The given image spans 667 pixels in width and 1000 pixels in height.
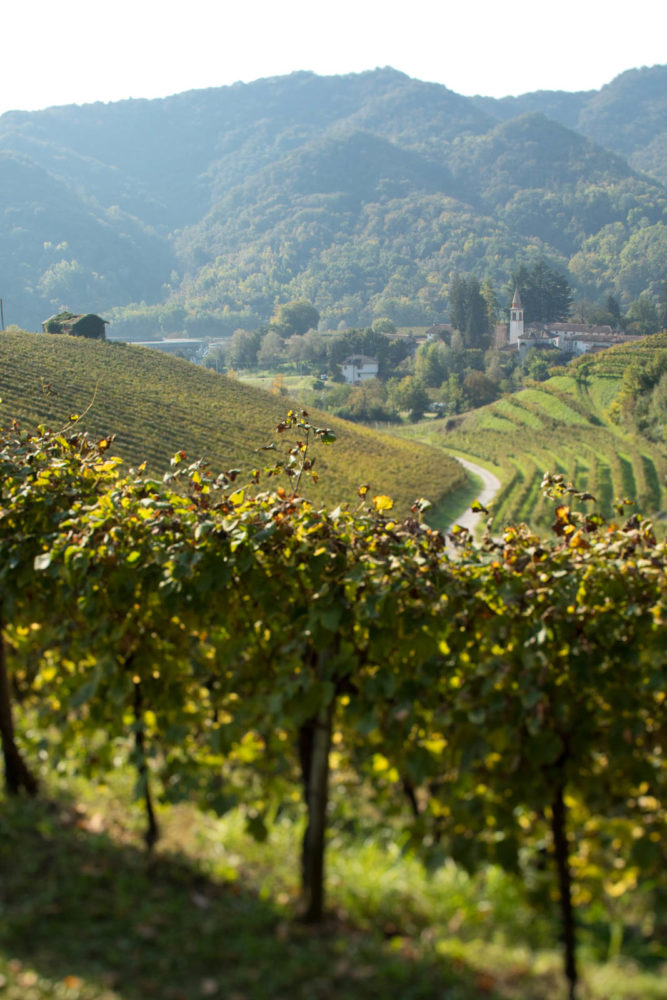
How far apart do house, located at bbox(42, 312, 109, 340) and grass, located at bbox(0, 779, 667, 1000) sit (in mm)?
69527

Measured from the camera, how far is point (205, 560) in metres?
3.03

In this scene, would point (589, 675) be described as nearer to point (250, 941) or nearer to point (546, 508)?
point (250, 941)

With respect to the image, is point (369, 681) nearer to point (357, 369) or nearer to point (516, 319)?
point (357, 369)

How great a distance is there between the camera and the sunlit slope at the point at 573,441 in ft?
145

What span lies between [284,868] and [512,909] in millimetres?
823

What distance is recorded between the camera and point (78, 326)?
69.8 meters

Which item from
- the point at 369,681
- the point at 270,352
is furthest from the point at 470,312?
the point at 369,681

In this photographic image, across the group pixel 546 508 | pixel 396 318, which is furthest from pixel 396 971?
pixel 396 318

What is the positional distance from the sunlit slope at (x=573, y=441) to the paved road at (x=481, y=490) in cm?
101

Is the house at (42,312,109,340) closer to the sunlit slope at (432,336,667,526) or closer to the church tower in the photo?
the sunlit slope at (432,336,667,526)

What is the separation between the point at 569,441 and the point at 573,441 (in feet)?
1.14

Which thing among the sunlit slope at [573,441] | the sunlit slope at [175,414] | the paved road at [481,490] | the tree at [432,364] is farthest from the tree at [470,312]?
the sunlit slope at [175,414]

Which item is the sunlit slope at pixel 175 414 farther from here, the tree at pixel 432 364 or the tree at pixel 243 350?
the tree at pixel 243 350

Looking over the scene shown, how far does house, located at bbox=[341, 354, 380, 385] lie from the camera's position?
12106 centimetres
